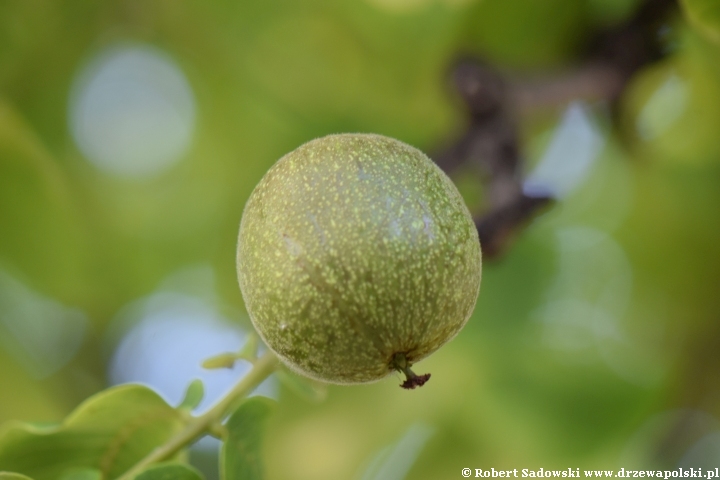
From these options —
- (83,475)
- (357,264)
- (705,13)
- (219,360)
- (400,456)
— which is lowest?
(400,456)

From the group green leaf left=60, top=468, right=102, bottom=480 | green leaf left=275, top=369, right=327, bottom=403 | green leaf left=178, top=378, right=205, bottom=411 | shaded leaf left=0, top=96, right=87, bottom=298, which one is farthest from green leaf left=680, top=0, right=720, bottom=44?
shaded leaf left=0, top=96, right=87, bottom=298

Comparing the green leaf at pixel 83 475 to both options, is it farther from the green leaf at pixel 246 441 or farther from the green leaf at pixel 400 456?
the green leaf at pixel 400 456

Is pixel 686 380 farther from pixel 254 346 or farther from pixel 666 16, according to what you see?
pixel 254 346

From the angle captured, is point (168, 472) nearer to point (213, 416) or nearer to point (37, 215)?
point (213, 416)

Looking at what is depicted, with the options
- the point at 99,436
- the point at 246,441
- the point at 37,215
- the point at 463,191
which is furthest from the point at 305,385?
the point at 37,215

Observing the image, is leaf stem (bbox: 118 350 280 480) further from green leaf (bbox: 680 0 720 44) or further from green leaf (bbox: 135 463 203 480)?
green leaf (bbox: 680 0 720 44)

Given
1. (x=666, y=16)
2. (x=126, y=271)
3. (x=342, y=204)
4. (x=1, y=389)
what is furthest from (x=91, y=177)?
(x=666, y=16)

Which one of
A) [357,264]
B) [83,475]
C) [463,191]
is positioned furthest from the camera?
[463,191]
